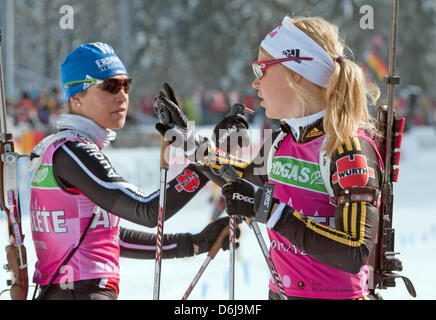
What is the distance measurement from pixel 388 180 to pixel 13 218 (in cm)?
171

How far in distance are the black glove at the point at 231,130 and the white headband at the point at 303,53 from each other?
0.59 metres

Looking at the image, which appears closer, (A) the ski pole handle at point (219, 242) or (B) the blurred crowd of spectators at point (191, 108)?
(A) the ski pole handle at point (219, 242)

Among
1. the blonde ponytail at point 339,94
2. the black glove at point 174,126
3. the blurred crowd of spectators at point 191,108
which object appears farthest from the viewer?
the blurred crowd of spectators at point 191,108

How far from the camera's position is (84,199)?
258cm

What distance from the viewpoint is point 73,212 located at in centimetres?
255

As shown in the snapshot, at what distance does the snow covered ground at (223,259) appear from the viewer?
18.3 feet

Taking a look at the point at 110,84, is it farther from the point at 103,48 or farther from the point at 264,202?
the point at 264,202

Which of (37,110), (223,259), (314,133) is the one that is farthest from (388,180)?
(37,110)

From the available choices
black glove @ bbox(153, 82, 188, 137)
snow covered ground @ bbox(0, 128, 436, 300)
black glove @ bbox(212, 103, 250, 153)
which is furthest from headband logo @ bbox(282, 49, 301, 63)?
snow covered ground @ bbox(0, 128, 436, 300)

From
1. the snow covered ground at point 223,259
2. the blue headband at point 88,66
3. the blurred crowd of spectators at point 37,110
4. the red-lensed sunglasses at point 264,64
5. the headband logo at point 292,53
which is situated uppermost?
the blurred crowd of spectators at point 37,110

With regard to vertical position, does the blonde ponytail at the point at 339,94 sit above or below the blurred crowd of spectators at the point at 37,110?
below

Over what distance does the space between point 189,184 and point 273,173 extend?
38 cm

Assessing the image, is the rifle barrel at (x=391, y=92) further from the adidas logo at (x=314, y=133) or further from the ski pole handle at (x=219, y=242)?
the ski pole handle at (x=219, y=242)

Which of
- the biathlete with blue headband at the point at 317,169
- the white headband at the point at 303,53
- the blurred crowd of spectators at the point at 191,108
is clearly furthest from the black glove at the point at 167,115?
the blurred crowd of spectators at the point at 191,108
